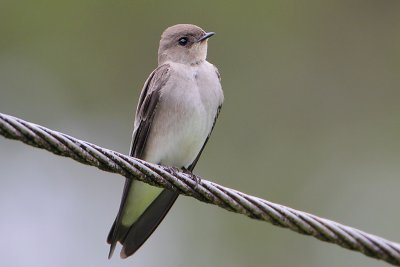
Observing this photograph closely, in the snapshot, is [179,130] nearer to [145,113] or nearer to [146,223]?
[145,113]

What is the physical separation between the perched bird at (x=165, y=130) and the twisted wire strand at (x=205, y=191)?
1542mm

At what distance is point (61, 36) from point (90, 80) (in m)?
0.70

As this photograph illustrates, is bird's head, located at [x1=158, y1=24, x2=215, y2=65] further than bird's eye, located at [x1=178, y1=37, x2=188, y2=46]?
No

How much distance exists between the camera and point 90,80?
30.1ft

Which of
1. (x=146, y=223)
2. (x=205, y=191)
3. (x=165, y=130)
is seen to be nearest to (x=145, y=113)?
(x=165, y=130)

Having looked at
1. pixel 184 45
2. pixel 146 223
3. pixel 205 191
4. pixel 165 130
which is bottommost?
pixel 205 191

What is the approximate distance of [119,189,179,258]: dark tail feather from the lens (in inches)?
203

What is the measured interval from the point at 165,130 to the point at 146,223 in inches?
21.7

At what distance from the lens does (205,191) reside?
3.73m

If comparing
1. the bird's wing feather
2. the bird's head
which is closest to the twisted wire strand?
the bird's wing feather

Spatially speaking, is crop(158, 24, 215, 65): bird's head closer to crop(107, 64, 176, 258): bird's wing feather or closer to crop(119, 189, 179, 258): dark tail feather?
crop(107, 64, 176, 258): bird's wing feather

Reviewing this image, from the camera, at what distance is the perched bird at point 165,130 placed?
5371mm

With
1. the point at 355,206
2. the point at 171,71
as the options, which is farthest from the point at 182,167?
the point at 355,206

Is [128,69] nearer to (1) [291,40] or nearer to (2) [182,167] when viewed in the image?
(1) [291,40]
